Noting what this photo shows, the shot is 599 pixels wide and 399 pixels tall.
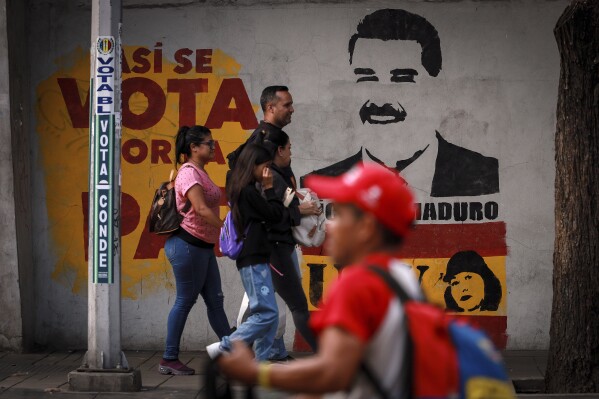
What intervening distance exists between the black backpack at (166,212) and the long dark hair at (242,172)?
2.87 ft

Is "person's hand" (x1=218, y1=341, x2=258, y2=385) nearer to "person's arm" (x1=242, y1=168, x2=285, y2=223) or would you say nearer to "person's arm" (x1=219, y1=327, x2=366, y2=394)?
"person's arm" (x1=219, y1=327, x2=366, y2=394)

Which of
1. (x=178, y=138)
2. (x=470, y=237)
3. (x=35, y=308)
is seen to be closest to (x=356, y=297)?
(x=178, y=138)

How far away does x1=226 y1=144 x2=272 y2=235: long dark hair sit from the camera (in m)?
7.76

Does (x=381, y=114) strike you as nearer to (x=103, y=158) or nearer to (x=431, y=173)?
(x=431, y=173)

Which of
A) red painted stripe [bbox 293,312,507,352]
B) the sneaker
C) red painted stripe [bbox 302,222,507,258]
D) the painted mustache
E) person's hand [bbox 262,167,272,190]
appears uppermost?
the painted mustache

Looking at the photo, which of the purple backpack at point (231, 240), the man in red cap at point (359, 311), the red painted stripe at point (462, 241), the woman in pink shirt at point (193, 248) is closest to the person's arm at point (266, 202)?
the purple backpack at point (231, 240)

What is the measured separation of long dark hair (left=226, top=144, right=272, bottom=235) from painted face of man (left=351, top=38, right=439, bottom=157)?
99.6 inches

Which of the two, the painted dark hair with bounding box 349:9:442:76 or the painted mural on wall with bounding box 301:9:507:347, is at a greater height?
the painted dark hair with bounding box 349:9:442:76

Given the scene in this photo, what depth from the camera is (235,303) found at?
10.3 m

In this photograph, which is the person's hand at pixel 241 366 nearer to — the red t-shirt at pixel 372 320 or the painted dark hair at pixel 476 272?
the red t-shirt at pixel 372 320

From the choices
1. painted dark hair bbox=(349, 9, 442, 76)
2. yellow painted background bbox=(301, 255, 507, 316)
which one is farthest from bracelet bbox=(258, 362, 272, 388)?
painted dark hair bbox=(349, 9, 442, 76)

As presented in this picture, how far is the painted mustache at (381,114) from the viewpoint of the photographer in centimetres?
1016

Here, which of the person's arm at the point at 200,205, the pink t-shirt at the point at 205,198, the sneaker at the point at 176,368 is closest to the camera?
the person's arm at the point at 200,205

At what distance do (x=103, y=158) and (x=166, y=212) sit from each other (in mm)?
832
